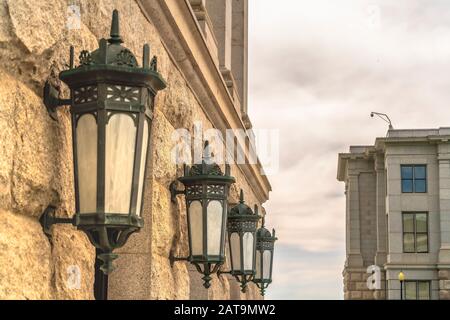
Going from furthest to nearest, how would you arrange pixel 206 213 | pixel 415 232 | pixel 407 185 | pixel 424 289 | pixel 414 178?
pixel 414 178, pixel 407 185, pixel 415 232, pixel 424 289, pixel 206 213

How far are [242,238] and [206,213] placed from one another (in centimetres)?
241

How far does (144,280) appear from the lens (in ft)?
20.2

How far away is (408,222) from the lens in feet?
153

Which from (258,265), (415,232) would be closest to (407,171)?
(415,232)

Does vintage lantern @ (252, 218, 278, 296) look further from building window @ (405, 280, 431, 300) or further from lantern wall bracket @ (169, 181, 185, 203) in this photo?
building window @ (405, 280, 431, 300)

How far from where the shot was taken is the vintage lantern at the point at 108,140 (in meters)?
4.23

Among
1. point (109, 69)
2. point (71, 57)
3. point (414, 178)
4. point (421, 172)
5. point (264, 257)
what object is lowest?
point (264, 257)

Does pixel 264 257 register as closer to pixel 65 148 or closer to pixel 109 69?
pixel 65 148

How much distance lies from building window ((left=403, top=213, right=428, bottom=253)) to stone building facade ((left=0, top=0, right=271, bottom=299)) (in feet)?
129

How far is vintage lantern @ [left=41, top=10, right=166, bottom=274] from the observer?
4227 millimetres

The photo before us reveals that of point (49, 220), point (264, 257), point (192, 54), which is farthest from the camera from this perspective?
point (264, 257)

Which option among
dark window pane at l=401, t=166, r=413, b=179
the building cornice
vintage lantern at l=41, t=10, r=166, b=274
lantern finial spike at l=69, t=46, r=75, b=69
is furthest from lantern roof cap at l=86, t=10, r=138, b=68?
dark window pane at l=401, t=166, r=413, b=179
